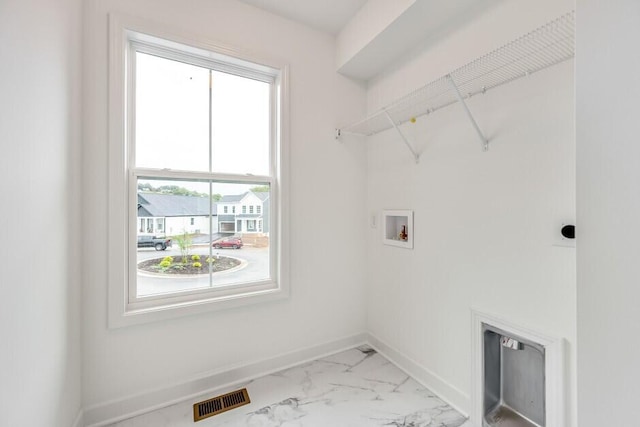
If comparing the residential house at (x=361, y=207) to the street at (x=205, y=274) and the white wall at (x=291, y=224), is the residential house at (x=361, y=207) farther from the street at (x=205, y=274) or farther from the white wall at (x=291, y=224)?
the street at (x=205, y=274)

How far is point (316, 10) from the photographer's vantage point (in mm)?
1793

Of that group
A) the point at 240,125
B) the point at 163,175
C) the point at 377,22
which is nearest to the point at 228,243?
the point at 163,175

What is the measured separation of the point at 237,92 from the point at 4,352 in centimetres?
167

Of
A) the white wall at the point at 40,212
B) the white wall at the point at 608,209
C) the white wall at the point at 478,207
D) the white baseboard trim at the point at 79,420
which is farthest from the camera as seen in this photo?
the white baseboard trim at the point at 79,420

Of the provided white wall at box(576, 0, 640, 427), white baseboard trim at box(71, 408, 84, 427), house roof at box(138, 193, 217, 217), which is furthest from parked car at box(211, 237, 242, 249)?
white wall at box(576, 0, 640, 427)

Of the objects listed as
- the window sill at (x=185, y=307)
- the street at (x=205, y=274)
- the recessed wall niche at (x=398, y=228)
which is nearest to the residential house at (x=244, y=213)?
the street at (x=205, y=274)

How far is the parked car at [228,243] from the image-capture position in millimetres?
1750

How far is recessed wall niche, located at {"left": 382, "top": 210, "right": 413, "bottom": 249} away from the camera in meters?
1.77

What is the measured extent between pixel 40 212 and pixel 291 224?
124 cm

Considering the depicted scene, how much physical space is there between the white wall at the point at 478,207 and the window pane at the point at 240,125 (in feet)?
2.99

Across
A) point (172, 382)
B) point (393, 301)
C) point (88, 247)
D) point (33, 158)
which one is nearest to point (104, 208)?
point (88, 247)

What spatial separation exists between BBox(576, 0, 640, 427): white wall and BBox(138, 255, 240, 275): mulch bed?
1707 millimetres

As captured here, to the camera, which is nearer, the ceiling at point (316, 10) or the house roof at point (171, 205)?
the house roof at point (171, 205)

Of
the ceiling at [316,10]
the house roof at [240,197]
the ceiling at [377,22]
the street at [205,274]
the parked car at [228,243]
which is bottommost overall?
the street at [205,274]
